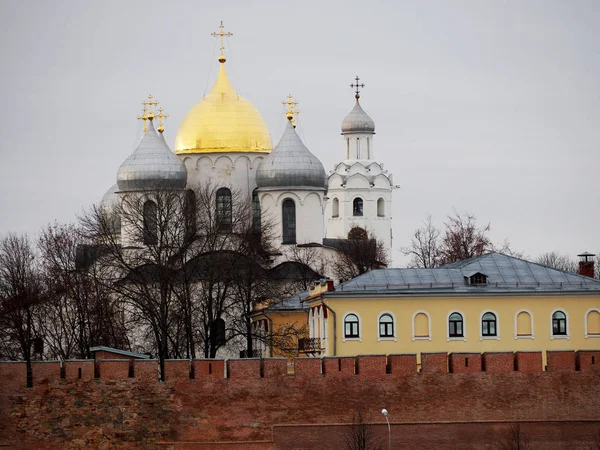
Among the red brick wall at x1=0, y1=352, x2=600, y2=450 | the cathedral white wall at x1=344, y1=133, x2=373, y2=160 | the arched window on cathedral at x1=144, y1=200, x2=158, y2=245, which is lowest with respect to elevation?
the red brick wall at x1=0, y1=352, x2=600, y2=450

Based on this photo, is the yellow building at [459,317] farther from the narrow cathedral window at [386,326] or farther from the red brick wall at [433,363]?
the red brick wall at [433,363]

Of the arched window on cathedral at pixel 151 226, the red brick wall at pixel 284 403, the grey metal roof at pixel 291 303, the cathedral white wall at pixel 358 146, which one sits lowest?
the red brick wall at pixel 284 403

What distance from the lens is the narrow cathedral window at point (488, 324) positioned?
5228cm

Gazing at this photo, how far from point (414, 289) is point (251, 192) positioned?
75.4ft

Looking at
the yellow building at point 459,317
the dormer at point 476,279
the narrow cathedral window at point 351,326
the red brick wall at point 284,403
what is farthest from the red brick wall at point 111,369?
the dormer at point 476,279

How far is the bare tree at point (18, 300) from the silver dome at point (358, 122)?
28734 mm

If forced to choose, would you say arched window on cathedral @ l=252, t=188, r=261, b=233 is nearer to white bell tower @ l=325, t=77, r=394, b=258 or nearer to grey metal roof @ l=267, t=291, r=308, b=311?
grey metal roof @ l=267, t=291, r=308, b=311

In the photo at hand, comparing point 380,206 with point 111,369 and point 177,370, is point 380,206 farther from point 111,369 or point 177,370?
point 111,369

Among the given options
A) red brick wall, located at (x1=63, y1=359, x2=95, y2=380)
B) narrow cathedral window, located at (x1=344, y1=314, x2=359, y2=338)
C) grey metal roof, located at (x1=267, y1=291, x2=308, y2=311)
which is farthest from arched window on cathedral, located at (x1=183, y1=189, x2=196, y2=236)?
red brick wall, located at (x1=63, y1=359, x2=95, y2=380)

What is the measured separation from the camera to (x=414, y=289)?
52.8 m

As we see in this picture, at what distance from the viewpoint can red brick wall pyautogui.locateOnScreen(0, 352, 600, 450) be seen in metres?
44.6

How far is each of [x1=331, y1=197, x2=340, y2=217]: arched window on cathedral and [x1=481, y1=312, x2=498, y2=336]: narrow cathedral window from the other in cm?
4573

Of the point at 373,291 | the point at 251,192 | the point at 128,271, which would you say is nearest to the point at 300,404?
the point at 373,291

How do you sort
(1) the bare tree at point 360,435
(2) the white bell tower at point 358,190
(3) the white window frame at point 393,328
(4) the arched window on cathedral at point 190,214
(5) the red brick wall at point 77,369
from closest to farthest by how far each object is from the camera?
(5) the red brick wall at point 77,369 → (1) the bare tree at point 360,435 → (3) the white window frame at point 393,328 → (4) the arched window on cathedral at point 190,214 → (2) the white bell tower at point 358,190
